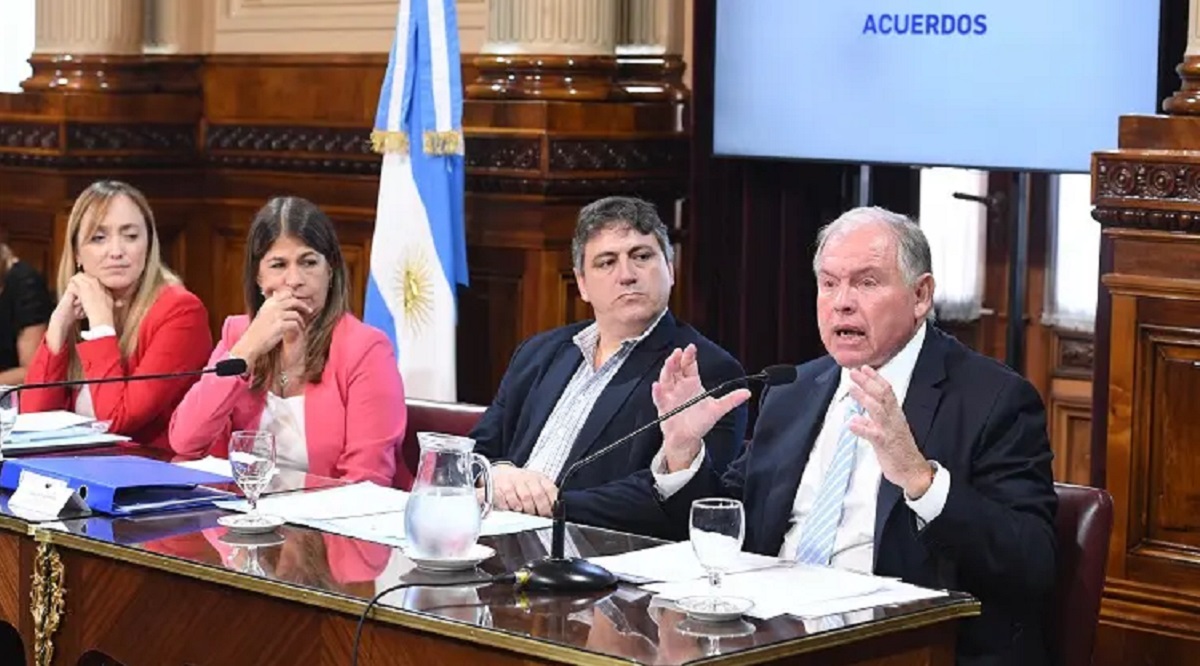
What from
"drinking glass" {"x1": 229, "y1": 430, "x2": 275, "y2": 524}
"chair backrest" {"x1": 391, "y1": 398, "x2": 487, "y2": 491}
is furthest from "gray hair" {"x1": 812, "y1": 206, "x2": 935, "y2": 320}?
"chair backrest" {"x1": 391, "y1": 398, "x2": 487, "y2": 491}

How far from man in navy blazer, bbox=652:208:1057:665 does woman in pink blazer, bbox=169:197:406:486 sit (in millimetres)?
831

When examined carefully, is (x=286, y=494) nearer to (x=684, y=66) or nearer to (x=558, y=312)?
(x=558, y=312)

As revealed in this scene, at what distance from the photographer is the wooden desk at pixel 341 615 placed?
2.78 metres

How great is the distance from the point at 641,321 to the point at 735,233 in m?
2.34

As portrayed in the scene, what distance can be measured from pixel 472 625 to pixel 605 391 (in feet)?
4.47

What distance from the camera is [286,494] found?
383 cm

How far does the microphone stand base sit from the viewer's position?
303cm

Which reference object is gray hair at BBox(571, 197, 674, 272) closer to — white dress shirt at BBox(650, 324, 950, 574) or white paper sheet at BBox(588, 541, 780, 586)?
white dress shirt at BBox(650, 324, 950, 574)

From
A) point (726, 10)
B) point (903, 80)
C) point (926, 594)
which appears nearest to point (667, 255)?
point (926, 594)

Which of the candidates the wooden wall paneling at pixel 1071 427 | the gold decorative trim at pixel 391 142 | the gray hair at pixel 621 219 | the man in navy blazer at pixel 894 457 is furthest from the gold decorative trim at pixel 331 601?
the wooden wall paneling at pixel 1071 427

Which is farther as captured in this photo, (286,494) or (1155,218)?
(1155,218)

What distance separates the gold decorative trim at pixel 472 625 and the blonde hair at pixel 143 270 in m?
1.60

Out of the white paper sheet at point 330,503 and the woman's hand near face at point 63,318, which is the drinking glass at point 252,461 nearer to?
the white paper sheet at point 330,503

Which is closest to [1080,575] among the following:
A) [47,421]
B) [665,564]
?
[665,564]
